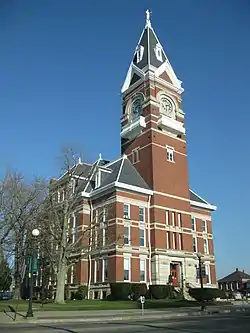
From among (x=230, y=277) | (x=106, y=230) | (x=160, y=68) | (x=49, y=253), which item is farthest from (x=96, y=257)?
(x=230, y=277)

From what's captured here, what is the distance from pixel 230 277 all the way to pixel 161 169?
219ft

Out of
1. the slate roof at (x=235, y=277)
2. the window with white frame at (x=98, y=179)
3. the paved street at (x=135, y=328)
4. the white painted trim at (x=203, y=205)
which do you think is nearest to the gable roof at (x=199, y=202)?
the white painted trim at (x=203, y=205)

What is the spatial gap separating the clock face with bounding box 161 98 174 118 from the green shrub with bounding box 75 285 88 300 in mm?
25023

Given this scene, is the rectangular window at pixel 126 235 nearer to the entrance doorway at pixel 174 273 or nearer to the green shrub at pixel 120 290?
the green shrub at pixel 120 290

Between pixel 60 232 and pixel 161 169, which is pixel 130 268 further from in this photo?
pixel 161 169

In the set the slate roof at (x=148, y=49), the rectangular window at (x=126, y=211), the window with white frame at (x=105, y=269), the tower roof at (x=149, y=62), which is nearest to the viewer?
the window with white frame at (x=105, y=269)

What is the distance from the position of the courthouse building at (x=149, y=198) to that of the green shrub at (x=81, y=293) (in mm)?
972

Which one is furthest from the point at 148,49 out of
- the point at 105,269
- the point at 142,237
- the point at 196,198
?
the point at 105,269

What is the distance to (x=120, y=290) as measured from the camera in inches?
1537

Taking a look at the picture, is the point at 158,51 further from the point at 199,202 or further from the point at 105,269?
the point at 105,269

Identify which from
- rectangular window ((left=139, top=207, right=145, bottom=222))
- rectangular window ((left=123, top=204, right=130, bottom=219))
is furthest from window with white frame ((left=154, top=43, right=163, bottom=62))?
rectangular window ((left=123, top=204, right=130, bottom=219))

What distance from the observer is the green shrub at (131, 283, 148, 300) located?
39.4 m

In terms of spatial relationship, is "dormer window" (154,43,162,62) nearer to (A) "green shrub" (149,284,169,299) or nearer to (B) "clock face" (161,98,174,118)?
(B) "clock face" (161,98,174,118)

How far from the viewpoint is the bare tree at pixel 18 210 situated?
40125mm
